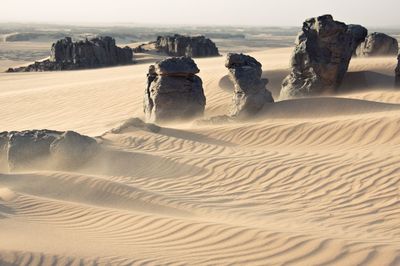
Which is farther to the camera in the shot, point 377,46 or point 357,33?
point 377,46

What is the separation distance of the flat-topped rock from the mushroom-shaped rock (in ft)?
12.5

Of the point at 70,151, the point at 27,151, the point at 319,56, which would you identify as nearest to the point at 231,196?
the point at 70,151

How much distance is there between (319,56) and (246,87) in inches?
125

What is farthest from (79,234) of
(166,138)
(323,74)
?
(323,74)

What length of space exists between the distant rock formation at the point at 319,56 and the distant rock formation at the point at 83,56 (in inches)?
883

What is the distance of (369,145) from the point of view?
9844 millimetres

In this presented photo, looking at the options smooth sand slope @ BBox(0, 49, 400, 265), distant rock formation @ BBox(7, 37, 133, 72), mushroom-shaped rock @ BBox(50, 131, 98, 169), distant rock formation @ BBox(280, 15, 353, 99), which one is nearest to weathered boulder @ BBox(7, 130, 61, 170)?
mushroom-shaped rock @ BBox(50, 131, 98, 169)

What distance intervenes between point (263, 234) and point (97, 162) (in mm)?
5291

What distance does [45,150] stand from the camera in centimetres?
1016

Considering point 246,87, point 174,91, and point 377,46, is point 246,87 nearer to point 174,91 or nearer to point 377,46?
point 174,91

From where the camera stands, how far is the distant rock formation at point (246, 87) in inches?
521

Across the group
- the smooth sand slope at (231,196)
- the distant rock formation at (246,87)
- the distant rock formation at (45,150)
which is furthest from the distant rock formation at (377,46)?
the distant rock formation at (45,150)

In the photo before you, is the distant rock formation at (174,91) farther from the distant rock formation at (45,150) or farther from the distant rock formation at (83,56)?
the distant rock formation at (83,56)

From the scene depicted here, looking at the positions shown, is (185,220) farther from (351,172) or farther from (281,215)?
(351,172)
